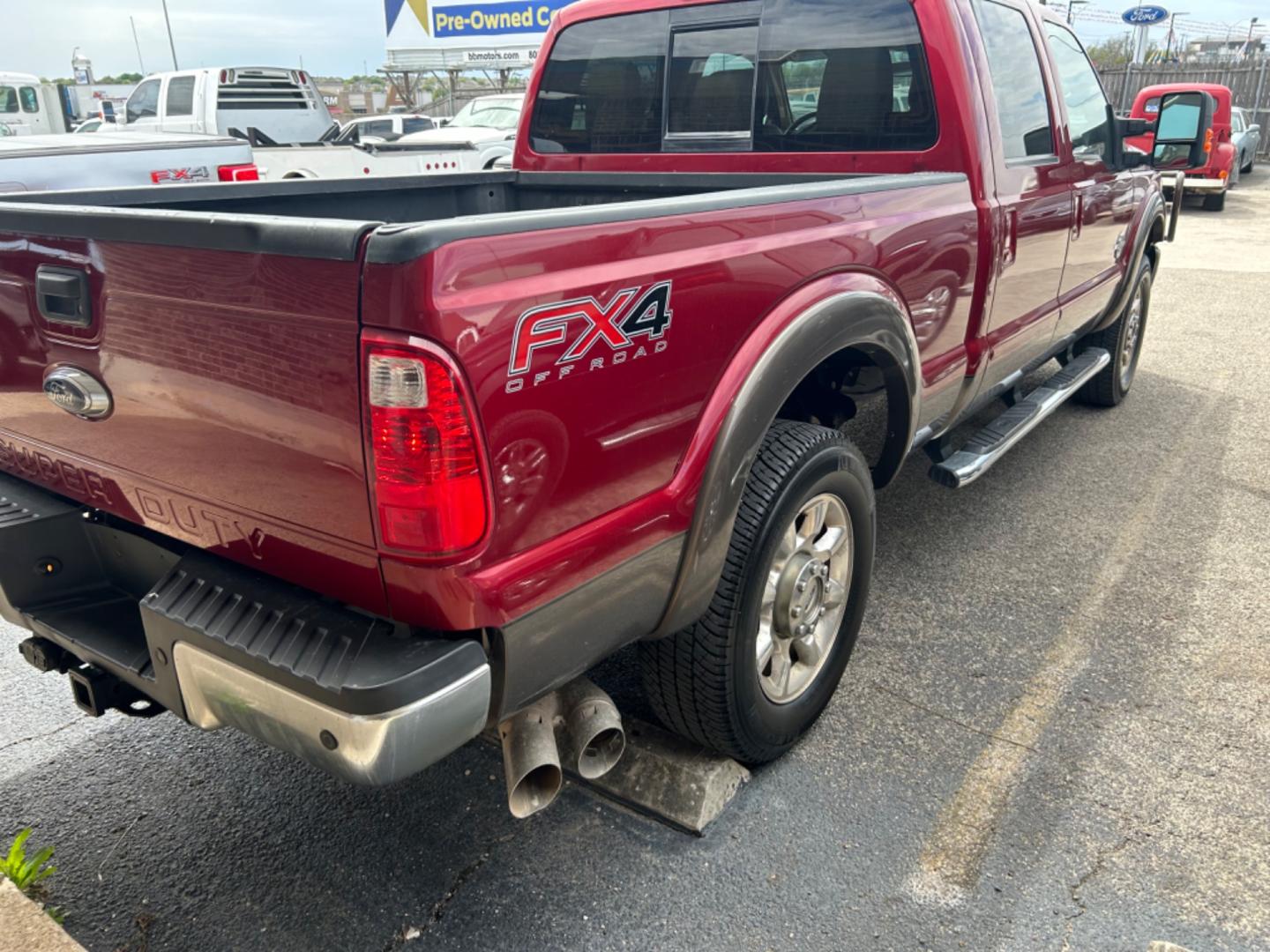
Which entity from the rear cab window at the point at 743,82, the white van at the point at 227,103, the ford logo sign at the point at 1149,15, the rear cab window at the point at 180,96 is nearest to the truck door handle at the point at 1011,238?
the rear cab window at the point at 743,82

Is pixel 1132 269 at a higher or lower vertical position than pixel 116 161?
lower

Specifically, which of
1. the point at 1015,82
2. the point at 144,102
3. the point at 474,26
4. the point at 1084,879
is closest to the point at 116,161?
the point at 1015,82

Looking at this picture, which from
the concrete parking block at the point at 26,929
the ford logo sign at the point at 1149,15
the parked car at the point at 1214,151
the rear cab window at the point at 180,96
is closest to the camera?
the concrete parking block at the point at 26,929

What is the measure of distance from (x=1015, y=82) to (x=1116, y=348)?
2.35 meters

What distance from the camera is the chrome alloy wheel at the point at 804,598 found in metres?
2.47

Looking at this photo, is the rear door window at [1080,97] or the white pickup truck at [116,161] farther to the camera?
the white pickup truck at [116,161]

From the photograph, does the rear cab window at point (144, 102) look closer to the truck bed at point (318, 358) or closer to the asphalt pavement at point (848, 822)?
the asphalt pavement at point (848, 822)

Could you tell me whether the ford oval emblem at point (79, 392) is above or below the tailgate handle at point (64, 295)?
below

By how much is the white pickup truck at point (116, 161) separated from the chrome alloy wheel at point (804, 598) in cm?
479

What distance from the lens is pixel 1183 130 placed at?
184 inches

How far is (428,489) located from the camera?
1542mm

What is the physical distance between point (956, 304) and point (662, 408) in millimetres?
1584

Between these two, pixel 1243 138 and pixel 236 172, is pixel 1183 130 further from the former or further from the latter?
pixel 1243 138

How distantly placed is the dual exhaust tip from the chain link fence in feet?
85.0
